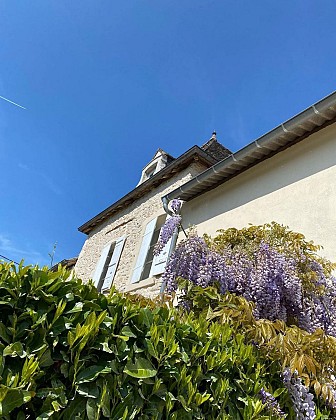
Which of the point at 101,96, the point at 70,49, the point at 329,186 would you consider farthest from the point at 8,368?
the point at 101,96

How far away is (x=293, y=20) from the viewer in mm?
5262

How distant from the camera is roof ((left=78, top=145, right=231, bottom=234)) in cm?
684

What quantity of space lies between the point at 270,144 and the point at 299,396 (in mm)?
3473

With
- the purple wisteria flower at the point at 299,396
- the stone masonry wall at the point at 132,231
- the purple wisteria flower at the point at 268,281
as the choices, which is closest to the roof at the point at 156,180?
the stone masonry wall at the point at 132,231

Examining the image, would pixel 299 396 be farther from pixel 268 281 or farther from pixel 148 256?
pixel 148 256

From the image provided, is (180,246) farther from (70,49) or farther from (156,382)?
(70,49)

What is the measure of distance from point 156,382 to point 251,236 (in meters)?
2.39

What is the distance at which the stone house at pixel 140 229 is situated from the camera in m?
6.84

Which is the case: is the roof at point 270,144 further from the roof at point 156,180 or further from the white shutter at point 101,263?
the white shutter at point 101,263

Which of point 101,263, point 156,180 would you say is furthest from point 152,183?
point 101,263

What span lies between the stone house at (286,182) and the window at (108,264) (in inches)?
126

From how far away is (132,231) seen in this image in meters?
8.25

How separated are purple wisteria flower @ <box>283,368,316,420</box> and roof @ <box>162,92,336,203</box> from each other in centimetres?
311

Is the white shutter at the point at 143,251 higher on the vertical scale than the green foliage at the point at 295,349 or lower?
higher
